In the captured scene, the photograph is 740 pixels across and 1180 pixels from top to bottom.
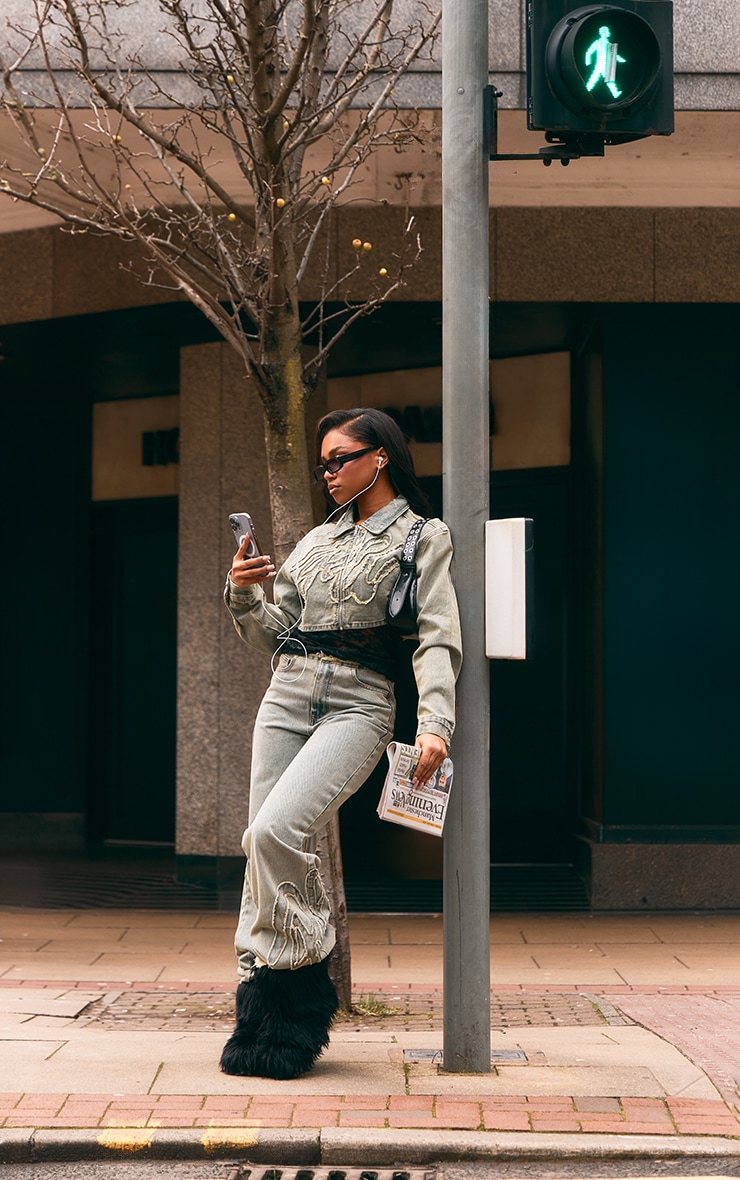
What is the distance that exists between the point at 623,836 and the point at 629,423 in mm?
2686

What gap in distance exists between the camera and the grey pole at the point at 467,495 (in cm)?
473

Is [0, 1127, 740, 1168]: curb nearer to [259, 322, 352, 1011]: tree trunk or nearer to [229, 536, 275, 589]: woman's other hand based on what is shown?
[229, 536, 275, 589]: woman's other hand

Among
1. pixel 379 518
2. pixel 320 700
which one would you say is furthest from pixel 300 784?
pixel 379 518

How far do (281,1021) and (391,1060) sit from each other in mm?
580

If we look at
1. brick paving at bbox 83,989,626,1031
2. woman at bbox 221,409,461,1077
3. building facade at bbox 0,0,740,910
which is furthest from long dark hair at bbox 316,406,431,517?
building facade at bbox 0,0,740,910

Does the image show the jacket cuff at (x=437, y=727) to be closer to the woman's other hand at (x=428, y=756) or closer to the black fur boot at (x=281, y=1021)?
the woman's other hand at (x=428, y=756)

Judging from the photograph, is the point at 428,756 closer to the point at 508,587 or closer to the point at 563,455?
the point at 508,587

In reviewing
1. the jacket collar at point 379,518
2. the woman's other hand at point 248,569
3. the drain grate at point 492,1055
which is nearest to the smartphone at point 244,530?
the woman's other hand at point 248,569

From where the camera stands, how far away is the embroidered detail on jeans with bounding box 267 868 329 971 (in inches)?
174

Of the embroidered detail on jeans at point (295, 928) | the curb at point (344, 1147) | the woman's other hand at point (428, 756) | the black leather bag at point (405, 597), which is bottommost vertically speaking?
the curb at point (344, 1147)

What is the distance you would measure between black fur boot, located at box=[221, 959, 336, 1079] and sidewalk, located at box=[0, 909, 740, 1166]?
0.22 ft

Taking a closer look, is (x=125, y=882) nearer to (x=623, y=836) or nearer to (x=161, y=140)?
(x=623, y=836)

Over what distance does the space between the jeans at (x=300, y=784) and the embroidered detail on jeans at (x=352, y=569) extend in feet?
0.76

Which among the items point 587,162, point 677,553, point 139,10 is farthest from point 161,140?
point 677,553
